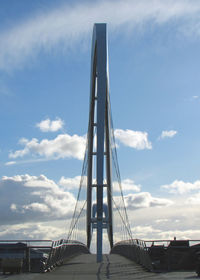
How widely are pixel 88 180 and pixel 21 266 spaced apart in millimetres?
27355

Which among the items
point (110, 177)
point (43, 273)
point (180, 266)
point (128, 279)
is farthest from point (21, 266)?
point (110, 177)

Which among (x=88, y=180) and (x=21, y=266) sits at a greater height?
(x=88, y=180)

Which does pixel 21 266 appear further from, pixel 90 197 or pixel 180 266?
pixel 90 197

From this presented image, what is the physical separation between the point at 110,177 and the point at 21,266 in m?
25.3

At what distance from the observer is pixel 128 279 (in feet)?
40.9

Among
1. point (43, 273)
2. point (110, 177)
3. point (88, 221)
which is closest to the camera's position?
point (43, 273)

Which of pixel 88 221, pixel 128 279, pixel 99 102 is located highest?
pixel 99 102

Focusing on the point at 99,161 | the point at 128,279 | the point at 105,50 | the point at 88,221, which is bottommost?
the point at 128,279

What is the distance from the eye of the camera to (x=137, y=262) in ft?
64.6

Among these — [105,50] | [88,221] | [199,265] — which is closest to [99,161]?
[105,50]

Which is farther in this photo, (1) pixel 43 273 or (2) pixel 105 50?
(2) pixel 105 50

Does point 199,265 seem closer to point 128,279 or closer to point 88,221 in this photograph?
point 128,279

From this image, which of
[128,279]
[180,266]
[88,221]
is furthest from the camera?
[88,221]

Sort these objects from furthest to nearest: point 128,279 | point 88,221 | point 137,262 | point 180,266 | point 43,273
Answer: point 88,221, point 137,262, point 180,266, point 43,273, point 128,279
